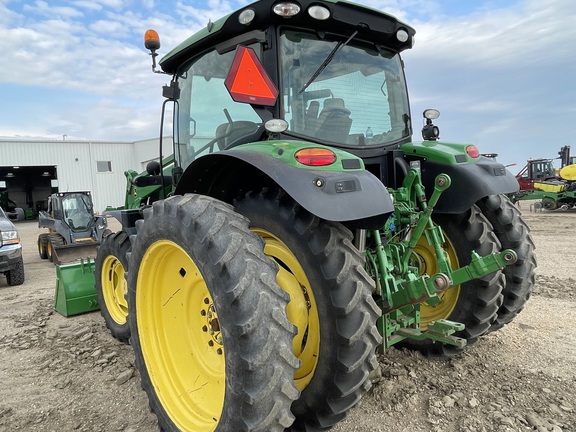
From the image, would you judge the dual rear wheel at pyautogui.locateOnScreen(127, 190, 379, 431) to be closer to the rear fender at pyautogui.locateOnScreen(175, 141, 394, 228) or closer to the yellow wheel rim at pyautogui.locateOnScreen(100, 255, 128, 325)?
the rear fender at pyautogui.locateOnScreen(175, 141, 394, 228)

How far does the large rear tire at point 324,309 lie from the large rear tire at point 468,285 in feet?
4.26

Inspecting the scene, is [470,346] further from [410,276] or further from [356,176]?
[356,176]

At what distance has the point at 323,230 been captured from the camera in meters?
2.14

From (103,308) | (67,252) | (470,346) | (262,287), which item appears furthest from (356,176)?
(67,252)

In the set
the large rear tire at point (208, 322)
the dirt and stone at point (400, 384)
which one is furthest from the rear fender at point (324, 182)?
the dirt and stone at point (400, 384)

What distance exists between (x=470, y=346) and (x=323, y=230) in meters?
2.10

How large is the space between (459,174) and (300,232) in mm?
1433

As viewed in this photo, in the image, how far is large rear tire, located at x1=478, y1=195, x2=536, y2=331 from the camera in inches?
126

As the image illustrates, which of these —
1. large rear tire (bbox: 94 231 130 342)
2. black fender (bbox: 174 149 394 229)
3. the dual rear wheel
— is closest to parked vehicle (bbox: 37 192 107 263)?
large rear tire (bbox: 94 231 130 342)

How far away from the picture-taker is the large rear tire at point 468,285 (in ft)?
9.84

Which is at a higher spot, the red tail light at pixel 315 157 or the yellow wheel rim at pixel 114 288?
the red tail light at pixel 315 157

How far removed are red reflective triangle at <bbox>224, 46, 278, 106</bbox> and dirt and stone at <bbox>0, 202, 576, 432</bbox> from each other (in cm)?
198

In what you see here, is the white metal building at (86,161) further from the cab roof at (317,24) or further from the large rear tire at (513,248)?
the large rear tire at (513,248)

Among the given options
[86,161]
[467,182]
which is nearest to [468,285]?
[467,182]
